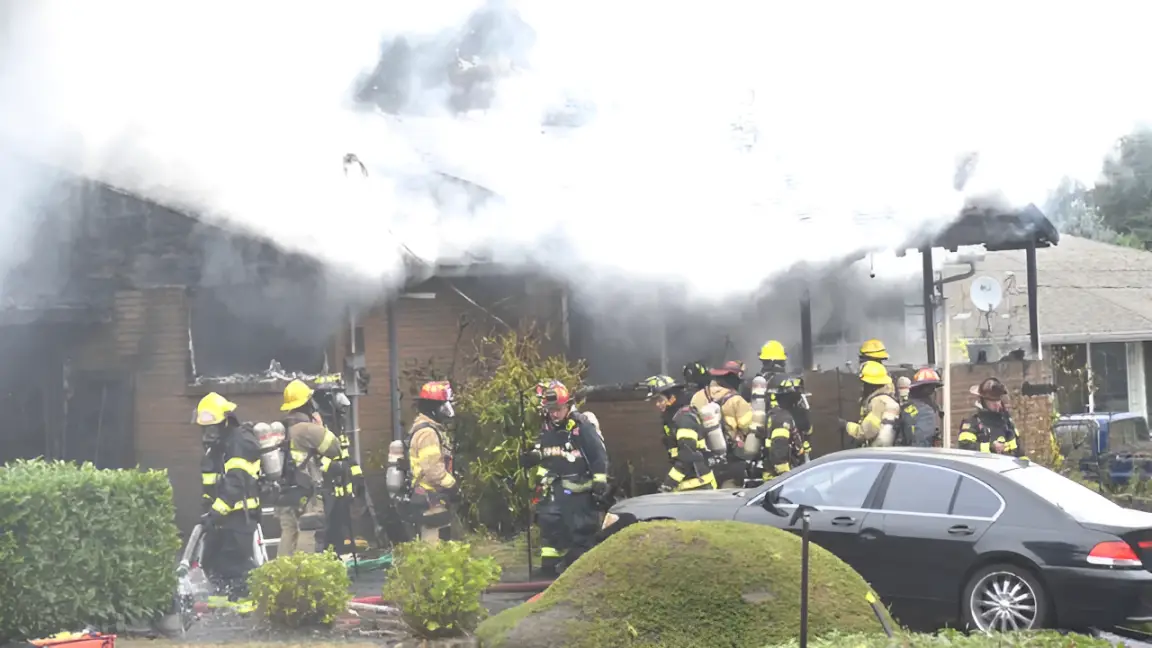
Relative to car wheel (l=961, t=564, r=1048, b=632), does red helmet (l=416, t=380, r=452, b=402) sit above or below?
above

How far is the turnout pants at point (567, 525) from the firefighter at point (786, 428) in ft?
5.93

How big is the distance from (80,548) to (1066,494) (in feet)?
21.6

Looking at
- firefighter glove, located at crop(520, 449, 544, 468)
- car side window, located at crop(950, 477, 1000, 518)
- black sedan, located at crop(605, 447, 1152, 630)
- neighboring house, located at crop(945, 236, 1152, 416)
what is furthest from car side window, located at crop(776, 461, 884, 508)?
neighboring house, located at crop(945, 236, 1152, 416)

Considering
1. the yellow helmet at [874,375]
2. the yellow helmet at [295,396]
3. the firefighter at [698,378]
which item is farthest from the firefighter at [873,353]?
the yellow helmet at [295,396]

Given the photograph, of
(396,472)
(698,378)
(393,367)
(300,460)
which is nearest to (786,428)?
(698,378)

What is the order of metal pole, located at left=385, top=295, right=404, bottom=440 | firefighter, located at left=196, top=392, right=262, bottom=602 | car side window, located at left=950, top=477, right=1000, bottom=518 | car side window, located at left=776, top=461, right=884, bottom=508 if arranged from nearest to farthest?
1. car side window, located at left=950, top=477, right=1000, bottom=518
2. car side window, located at left=776, top=461, right=884, bottom=508
3. firefighter, located at left=196, top=392, right=262, bottom=602
4. metal pole, located at left=385, top=295, right=404, bottom=440

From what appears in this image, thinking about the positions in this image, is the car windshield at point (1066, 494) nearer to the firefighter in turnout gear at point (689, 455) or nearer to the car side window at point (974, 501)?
the car side window at point (974, 501)

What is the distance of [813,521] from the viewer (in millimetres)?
8453

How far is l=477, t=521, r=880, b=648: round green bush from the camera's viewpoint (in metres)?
5.36

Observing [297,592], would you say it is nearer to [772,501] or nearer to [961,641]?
[772,501]

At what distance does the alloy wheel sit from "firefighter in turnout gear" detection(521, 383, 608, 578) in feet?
11.5

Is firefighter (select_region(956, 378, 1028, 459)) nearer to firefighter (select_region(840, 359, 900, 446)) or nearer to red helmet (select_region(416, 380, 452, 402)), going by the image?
firefighter (select_region(840, 359, 900, 446))

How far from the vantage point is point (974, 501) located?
8016mm

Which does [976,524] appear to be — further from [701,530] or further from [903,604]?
[701,530]
